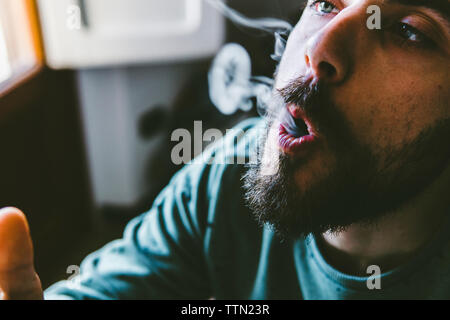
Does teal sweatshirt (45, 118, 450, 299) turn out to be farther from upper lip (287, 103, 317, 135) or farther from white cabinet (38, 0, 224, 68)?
white cabinet (38, 0, 224, 68)

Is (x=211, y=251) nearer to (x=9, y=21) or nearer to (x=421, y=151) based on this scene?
(x=421, y=151)

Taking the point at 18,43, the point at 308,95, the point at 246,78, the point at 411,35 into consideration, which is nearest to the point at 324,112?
the point at 308,95

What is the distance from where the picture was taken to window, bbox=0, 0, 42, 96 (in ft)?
3.59

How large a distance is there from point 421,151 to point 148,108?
1.02 metres

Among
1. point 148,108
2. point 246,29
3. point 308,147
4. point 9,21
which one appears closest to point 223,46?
point 246,29

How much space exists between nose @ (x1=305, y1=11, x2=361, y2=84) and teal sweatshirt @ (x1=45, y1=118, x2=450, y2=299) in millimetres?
236

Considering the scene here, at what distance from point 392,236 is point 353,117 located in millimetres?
219

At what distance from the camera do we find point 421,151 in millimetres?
581

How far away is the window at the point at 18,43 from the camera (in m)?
1.09

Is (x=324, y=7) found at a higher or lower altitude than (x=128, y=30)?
higher

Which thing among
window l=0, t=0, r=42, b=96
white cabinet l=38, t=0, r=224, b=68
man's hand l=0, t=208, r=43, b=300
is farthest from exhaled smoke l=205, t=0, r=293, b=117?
window l=0, t=0, r=42, b=96

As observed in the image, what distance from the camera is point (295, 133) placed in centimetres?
58

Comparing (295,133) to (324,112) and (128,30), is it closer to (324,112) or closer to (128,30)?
(324,112)

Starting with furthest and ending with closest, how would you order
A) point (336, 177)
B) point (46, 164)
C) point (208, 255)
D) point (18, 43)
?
point (46, 164) < point (18, 43) < point (208, 255) < point (336, 177)
